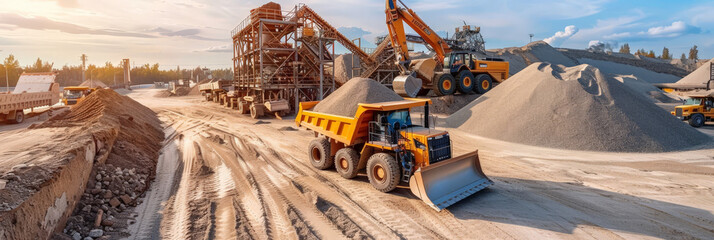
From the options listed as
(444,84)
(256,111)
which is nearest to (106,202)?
(256,111)

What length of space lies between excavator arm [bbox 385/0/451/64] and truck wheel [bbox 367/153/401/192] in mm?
15485

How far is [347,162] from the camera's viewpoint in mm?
8461

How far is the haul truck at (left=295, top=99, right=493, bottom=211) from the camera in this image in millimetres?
6809

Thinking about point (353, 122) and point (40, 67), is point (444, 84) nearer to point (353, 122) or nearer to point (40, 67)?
point (353, 122)

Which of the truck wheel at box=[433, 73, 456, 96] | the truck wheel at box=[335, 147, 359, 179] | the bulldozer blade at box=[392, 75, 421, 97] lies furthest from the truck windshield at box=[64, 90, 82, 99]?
the truck wheel at box=[335, 147, 359, 179]

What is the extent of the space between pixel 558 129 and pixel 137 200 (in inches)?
513

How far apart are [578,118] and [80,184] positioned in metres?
14.6

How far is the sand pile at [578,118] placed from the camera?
1212cm

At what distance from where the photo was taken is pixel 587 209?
6766 millimetres

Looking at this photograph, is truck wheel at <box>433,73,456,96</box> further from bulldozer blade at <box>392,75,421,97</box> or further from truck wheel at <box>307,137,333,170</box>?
truck wheel at <box>307,137,333,170</box>

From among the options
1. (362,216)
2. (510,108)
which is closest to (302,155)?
(362,216)

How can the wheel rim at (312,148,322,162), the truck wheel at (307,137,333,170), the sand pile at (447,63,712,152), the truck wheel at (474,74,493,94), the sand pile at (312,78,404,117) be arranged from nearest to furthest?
the truck wheel at (307,137,333,170), the wheel rim at (312,148,322,162), the sand pile at (312,78,404,117), the sand pile at (447,63,712,152), the truck wheel at (474,74,493,94)

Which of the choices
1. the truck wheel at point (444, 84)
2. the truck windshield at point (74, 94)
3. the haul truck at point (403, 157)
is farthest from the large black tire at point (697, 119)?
the truck windshield at point (74, 94)

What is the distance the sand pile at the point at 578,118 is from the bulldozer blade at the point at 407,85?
524 centimetres
